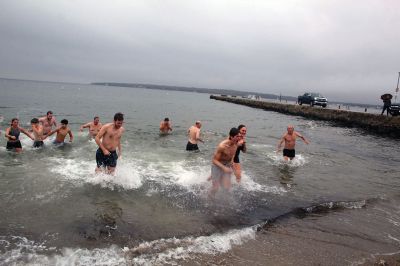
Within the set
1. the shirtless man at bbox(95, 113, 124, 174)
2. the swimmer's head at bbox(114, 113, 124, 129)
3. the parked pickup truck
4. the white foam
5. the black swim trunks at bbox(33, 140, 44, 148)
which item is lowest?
the white foam

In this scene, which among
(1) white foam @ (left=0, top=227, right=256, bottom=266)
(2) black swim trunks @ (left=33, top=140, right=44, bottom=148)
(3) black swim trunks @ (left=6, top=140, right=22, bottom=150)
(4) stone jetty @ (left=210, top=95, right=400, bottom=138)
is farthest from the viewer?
(4) stone jetty @ (left=210, top=95, right=400, bottom=138)

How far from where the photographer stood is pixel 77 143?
14562 millimetres

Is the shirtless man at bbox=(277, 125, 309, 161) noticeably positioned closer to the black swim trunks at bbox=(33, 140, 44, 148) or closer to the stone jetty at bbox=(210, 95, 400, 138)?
the black swim trunks at bbox=(33, 140, 44, 148)

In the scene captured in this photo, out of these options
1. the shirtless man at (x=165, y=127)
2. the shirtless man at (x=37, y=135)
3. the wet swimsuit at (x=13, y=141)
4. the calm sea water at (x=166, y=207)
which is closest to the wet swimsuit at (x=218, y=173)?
the calm sea water at (x=166, y=207)

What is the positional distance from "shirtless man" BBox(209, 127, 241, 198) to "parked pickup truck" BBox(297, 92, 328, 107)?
42930 mm

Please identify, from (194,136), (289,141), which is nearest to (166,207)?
(194,136)

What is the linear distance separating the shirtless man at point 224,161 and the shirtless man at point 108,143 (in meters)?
2.52

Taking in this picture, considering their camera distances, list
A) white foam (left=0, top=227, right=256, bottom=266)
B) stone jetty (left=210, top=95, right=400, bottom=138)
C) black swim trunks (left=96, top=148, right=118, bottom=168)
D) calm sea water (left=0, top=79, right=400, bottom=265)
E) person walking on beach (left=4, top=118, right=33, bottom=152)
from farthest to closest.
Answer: stone jetty (left=210, top=95, right=400, bottom=138) < person walking on beach (left=4, top=118, right=33, bottom=152) < black swim trunks (left=96, top=148, right=118, bottom=168) < calm sea water (left=0, top=79, right=400, bottom=265) < white foam (left=0, top=227, right=256, bottom=266)

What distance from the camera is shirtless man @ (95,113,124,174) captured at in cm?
767

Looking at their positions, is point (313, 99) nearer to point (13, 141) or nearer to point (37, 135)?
point (37, 135)

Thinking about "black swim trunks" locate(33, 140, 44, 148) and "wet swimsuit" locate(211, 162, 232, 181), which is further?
"black swim trunks" locate(33, 140, 44, 148)

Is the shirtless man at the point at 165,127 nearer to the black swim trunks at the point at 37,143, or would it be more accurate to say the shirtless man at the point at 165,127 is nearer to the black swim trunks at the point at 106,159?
the black swim trunks at the point at 37,143

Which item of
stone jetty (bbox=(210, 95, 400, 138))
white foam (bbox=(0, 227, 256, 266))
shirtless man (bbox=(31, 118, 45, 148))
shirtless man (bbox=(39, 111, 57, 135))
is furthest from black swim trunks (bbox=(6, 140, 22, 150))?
stone jetty (bbox=(210, 95, 400, 138))

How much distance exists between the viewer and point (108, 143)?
7914mm
